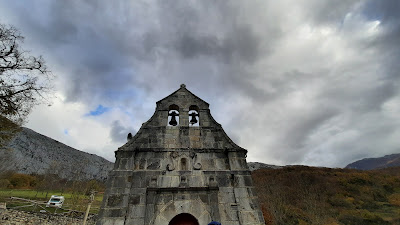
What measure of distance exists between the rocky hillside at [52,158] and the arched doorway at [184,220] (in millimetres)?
53154

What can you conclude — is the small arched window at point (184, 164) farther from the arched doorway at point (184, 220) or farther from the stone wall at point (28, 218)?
the stone wall at point (28, 218)

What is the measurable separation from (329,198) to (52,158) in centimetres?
7930

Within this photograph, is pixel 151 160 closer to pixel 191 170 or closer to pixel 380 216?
pixel 191 170

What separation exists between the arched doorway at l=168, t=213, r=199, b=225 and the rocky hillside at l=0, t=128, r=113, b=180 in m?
53.2

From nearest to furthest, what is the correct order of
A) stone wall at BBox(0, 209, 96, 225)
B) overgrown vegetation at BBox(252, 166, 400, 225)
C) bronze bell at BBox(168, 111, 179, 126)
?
bronze bell at BBox(168, 111, 179, 126) → stone wall at BBox(0, 209, 96, 225) → overgrown vegetation at BBox(252, 166, 400, 225)

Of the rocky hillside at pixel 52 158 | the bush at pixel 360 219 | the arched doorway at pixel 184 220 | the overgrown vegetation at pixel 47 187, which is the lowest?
the bush at pixel 360 219

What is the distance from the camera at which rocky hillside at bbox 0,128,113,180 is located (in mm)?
54812

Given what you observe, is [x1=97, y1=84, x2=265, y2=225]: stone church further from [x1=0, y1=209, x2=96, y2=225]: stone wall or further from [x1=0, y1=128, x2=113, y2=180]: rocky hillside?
[x1=0, y1=128, x2=113, y2=180]: rocky hillside

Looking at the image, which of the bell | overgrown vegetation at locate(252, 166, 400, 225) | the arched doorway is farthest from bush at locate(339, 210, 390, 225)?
the arched doorway

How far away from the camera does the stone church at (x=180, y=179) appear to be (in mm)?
7086

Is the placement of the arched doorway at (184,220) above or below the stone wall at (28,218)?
below

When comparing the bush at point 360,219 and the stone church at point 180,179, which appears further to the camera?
the bush at point 360,219

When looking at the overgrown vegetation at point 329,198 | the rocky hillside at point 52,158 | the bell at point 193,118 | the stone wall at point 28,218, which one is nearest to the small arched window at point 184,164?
the bell at point 193,118

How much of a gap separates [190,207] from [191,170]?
138 cm
